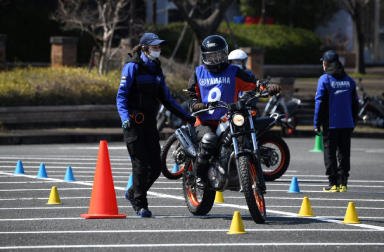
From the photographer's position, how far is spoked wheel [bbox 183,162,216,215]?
394 inches

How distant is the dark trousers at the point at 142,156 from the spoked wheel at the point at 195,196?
18.1 inches

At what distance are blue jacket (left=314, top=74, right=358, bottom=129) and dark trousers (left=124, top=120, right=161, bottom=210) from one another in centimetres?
345

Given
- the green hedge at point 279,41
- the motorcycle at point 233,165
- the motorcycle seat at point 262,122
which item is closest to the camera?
the motorcycle at point 233,165

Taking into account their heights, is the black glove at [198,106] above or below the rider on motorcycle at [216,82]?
below

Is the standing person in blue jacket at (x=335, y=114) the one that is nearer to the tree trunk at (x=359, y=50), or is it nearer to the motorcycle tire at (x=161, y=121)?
the motorcycle tire at (x=161, y=121)

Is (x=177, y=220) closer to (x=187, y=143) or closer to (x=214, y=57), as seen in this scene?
(x=187, y=143)

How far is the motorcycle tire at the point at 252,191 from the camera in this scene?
30.2ft

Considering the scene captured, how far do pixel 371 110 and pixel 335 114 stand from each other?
548 inches

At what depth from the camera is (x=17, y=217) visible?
32.4ft

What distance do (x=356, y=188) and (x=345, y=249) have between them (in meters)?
5.17

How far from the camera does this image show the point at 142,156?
33.0 ft

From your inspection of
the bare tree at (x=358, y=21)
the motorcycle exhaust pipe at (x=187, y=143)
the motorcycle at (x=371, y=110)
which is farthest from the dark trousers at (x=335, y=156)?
the bare tree at (x=358, y=21)

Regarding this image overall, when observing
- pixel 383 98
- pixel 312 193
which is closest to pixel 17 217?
pixel 312 193

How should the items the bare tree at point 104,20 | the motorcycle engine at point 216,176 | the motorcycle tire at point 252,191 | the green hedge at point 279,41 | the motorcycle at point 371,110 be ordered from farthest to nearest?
the green hedge at point 279,41
the bare tree at point 104,20
the motorcycle at point 371,110
the motorcycle engine at point 216,176
the motorcycle tire at point 252,191
